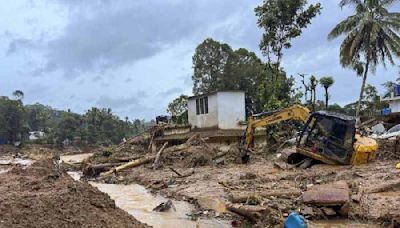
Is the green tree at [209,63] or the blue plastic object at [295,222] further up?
the green tree at [209,63]

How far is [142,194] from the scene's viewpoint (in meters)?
18.8

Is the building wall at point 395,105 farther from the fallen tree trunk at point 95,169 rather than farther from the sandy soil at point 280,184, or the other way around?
the fallen tree trunk at point 95,169

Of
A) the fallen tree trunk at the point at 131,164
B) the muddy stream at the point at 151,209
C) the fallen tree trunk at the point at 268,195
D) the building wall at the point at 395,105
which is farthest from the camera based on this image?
the building wall at the point at 395,105

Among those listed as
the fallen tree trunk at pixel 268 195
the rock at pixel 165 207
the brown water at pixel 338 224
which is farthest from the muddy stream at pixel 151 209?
the brown water at pixel 338 224

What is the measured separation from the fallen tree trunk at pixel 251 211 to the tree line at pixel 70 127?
65099mm

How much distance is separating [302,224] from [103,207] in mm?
4029

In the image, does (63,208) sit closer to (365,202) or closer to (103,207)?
(103,207)

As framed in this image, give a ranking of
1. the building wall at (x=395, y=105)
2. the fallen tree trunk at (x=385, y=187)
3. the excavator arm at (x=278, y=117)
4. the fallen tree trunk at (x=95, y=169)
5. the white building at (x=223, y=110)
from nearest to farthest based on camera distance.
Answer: the fallen tree trunk at (x=385, y=187) < the excavator arm at (x=278, y=117) < the fallen tree trunk at (x=95, y=169) < the white building at (x=223, y=110) < the building wall at (x=395, y=105)

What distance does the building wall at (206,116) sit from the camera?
34969 millimetres

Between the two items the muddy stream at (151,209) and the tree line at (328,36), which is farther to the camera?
the tree line at (328,36)

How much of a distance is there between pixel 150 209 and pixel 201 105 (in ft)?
72.9

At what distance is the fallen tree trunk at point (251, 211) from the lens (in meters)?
11.0

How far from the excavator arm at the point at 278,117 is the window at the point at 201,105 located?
497 inches

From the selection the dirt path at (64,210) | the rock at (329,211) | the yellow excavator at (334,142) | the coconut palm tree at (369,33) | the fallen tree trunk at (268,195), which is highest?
the coconut palm tree at (369,33)
